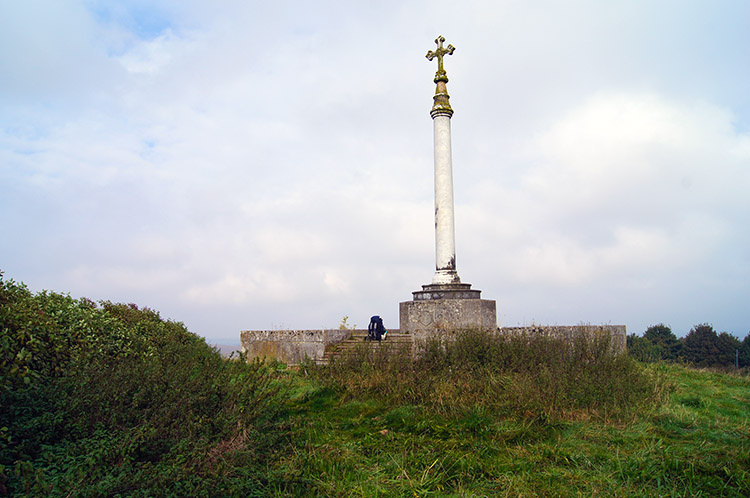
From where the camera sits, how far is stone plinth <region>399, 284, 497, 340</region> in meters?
13.1

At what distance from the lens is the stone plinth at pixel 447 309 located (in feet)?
42.8

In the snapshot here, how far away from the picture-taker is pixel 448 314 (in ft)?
43.4

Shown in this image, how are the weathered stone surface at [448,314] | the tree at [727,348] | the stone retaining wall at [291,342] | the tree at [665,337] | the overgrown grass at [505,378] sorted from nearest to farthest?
the overgrown grass at [505,378]
the stone retaining wall at [291,342]
the weathered stone surface at [448,314]
the tree at [727,348]
the tree at [665,337]

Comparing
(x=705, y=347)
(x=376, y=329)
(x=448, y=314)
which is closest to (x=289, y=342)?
(x=376, y=329)

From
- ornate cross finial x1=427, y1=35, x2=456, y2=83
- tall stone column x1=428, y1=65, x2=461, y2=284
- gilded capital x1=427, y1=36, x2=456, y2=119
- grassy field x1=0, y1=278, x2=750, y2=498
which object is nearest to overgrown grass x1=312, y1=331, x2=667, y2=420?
grassy field x1=0, y1=278, x2=750, y2=498

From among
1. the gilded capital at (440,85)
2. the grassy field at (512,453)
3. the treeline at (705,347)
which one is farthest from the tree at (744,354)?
the grassy field at (512,453)

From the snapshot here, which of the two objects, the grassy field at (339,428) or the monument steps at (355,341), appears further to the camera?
the monument steps at (355,341)

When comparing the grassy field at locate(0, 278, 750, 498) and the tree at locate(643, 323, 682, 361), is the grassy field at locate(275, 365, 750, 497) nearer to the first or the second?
the grassy field at locate(0, 278, 750, 498)

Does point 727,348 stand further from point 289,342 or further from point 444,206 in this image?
point 289,342

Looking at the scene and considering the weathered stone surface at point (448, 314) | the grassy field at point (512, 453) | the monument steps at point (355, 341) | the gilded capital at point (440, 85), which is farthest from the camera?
the gilded capital at point (440, 85)

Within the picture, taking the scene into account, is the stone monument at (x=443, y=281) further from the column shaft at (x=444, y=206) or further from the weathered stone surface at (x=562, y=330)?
the weathered stone surface at (x=562, y=330)

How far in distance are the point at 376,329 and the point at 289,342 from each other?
7.98 ft

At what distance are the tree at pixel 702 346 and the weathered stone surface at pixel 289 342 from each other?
122 ft

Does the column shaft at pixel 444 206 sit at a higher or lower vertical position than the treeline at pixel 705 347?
higher
